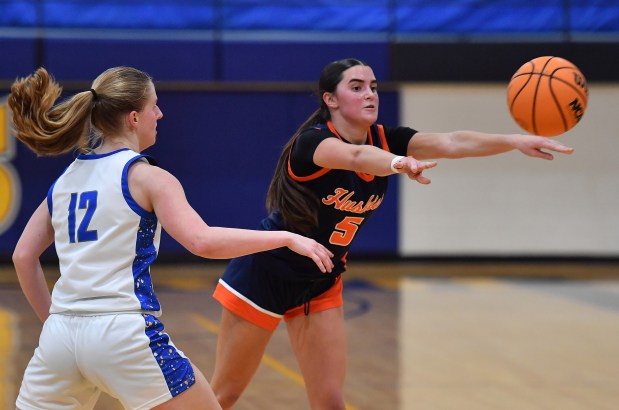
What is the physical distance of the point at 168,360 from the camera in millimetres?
2928

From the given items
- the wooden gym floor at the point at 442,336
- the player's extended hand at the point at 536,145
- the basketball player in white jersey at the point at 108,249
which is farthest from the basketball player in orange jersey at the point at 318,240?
the wooden gym floor at the point at 442,336

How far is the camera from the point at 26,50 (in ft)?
41.2

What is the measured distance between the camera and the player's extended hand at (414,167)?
11.0ft

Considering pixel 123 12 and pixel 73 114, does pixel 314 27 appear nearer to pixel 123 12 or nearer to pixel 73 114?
pixel 123 12

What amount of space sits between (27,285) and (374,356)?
4.26m

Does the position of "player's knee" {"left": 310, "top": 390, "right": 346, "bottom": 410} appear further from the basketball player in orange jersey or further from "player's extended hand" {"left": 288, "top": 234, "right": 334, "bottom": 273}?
"player's extended hand" {"left": 288, "top": 234, "right": 334, "bottom": 273}

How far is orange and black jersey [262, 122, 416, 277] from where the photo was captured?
409cm

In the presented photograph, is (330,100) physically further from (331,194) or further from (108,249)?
(108,249)

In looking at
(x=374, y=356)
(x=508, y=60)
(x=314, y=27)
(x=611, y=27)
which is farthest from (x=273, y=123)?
(x=374, y=356)

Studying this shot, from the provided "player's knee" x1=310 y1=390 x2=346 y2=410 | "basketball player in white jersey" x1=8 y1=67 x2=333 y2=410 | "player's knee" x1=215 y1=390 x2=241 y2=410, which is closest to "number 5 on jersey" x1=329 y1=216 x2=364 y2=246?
"player's knee" x1=310 y1=390 x2=346 y2=410

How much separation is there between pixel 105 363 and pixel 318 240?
5.02 ft

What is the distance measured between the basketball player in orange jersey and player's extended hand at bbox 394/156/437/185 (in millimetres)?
588

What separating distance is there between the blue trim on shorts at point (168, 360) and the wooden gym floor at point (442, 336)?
2.66 metres

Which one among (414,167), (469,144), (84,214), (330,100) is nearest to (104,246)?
(84,214)
